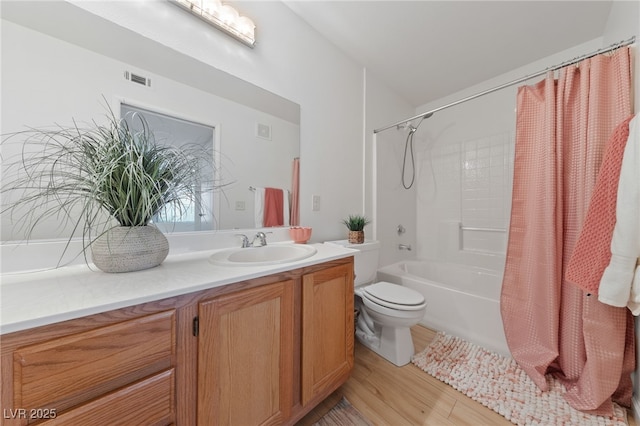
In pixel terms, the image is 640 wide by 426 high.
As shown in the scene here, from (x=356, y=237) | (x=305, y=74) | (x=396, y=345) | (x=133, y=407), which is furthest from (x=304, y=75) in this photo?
(x=396, y=345)

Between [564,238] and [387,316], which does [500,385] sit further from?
[564,238]

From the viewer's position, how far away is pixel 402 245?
95.4 inches

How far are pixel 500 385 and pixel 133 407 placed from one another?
169 cm

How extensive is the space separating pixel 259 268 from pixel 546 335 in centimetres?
165

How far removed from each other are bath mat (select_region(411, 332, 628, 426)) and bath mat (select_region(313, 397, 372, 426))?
0.54m

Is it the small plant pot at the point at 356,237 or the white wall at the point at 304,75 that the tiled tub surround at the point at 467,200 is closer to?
the white wall at the point at 304,75

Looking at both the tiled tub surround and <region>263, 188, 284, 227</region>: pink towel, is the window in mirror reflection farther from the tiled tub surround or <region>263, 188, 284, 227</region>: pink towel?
the tiled tub surround

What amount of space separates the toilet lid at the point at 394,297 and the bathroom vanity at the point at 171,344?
494 mm

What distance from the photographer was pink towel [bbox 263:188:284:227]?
140 cm

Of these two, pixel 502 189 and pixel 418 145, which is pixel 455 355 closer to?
pixel 502 189

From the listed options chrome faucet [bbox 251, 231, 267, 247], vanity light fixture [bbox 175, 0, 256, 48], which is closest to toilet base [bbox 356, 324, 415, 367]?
chrome faucet [bbox 251, 231, 267, 247]

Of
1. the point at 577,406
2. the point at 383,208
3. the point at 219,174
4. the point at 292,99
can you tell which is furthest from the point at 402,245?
the point at 219,174

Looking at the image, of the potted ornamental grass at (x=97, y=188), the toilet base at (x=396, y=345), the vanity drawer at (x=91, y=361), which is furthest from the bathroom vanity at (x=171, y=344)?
the toilet base at (x=396, y=345)

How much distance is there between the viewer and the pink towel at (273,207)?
140cm
